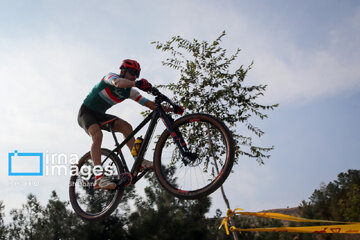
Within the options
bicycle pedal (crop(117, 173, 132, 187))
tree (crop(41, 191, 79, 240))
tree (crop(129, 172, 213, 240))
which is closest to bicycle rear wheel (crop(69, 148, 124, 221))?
bicycle pedal (crop(117, 173, 132, 187))

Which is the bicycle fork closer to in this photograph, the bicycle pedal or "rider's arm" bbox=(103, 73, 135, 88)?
"rider's arm" bbox=(103, 73, 135, 88)

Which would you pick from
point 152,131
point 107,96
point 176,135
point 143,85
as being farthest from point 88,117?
point 176,135

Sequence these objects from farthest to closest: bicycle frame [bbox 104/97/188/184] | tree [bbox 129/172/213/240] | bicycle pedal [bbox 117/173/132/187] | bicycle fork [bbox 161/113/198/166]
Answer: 1. tree [bbox 129/172/213/240]
2. bicycle pedal [bbox 117/173/132/187]
3. bicycle frame [bbox 104/97/188/184]
4. bicycle fork [bbox 161/113/198/166]

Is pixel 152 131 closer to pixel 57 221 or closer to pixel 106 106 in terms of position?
pixel 106 106

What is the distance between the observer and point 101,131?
5402mm

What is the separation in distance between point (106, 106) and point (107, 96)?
0.22 meters

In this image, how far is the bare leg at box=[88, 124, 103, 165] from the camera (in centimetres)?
532

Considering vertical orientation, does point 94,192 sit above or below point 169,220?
below

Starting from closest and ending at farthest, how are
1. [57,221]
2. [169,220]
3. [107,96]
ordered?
[107,96]
[169,220]
[57,221]

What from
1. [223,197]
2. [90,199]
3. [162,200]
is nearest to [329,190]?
[162,200]

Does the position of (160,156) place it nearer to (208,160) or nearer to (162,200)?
(208,160)

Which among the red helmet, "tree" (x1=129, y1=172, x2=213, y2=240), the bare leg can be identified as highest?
"tree" (x1=129, y1=172, x2=213, y2=240)

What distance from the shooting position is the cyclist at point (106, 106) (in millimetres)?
4938

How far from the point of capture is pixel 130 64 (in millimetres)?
5039
